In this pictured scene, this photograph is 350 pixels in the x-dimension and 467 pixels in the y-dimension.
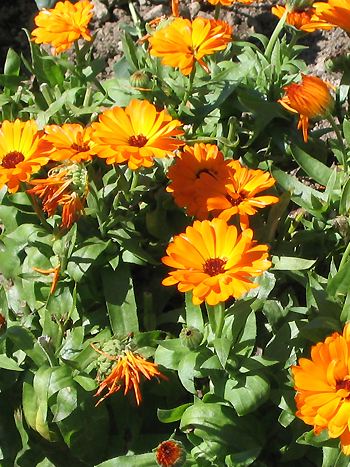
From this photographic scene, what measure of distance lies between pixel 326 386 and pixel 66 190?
0.82 meters

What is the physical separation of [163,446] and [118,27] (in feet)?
6.71

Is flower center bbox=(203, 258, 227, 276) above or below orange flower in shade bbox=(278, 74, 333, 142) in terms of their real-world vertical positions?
below

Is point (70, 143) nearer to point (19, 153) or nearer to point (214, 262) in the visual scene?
point (19, 153)

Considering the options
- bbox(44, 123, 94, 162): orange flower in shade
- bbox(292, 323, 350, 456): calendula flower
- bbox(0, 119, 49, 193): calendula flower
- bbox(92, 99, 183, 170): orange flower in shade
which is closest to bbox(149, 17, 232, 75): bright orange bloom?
bbox(92, 99, 183, 170): orange flower in shade

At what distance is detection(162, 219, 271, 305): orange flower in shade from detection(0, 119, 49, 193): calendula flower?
450 millimetres

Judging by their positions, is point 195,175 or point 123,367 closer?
point 123,367

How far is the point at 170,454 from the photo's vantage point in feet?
6.26

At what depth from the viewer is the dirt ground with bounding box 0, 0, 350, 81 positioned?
131 inches

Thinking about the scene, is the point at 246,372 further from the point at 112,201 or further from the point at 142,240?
the point at 112,201

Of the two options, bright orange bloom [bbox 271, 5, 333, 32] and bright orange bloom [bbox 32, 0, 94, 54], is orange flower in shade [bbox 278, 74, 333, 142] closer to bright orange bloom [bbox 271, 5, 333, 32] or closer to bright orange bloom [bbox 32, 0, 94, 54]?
bright orange bloom [bbox 271, 5, 333, 32]

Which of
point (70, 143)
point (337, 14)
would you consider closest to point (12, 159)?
point (70, 143)

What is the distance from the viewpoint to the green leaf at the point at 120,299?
2314mm

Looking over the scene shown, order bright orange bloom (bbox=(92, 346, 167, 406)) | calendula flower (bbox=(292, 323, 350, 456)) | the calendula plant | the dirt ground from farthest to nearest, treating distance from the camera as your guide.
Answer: the dirt ground < the calendula plant < bright orange bloom (bbox=(92, 346, 167, 406)) < calendula flower (bbox=(292, 323, 350, 456))

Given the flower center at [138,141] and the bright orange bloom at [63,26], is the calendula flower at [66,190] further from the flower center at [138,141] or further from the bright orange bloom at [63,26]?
the bright orange bloom at [63,26]
